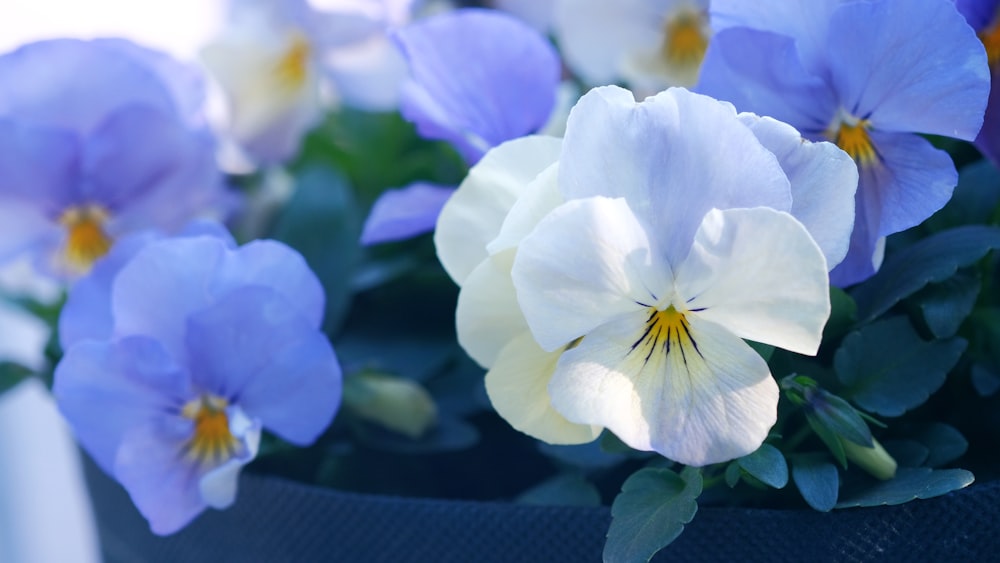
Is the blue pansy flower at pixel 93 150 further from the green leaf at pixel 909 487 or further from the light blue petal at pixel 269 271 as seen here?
the green leaf at pixel 909 487

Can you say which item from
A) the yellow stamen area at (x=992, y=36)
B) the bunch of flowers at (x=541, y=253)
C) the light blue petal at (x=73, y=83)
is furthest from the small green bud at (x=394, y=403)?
the yellow stamen area at (x=992, y=36)

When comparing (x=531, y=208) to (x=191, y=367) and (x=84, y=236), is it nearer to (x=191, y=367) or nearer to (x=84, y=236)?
(x=191, y=367)

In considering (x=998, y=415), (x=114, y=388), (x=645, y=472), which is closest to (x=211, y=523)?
(x=114, y=388)

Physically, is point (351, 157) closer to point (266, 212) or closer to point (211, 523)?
point (266, 212)

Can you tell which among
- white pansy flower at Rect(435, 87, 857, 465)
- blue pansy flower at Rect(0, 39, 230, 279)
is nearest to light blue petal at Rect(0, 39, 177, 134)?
blue pansy flower at Rect(0, 39, 230, 279)

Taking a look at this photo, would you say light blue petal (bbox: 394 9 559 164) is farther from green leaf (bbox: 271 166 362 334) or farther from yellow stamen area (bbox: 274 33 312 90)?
yellow stamen area (bbox: 274 33 312 90)

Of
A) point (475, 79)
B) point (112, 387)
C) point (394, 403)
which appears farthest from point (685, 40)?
point (112, 387)
